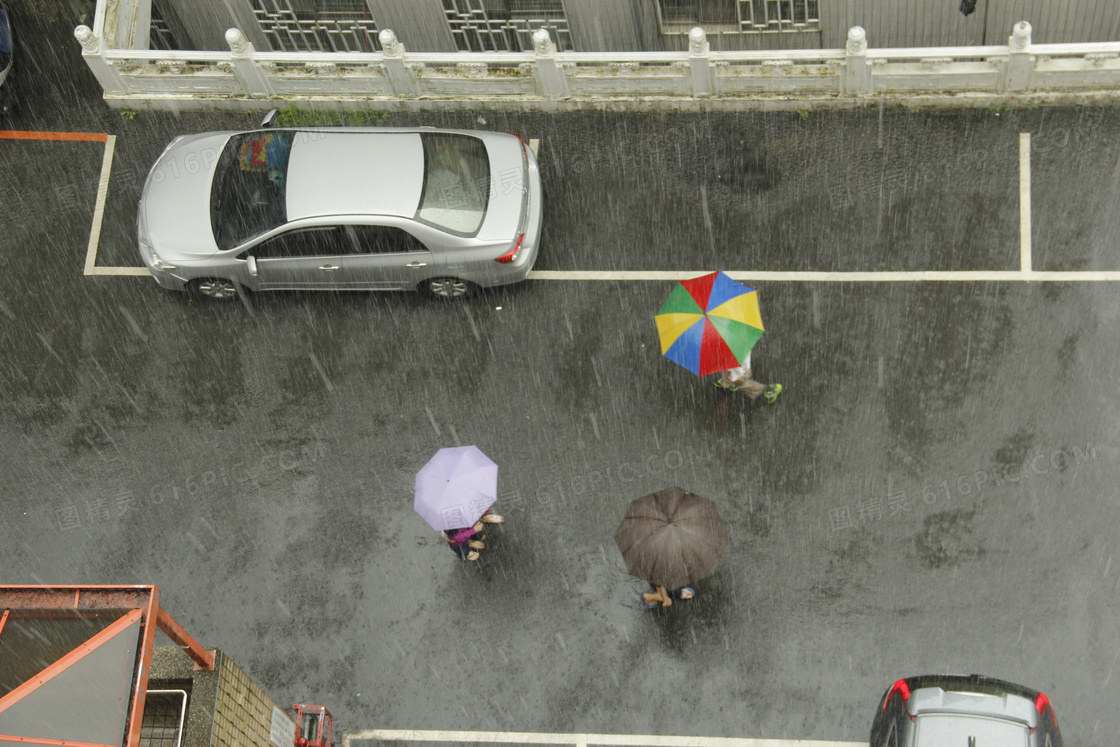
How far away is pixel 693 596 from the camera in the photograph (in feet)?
41.6

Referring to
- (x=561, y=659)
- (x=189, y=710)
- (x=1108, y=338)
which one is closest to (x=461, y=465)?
(x=561, y=659)

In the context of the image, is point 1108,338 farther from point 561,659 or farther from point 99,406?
point 99,406

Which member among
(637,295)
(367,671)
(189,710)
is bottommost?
(189,710)

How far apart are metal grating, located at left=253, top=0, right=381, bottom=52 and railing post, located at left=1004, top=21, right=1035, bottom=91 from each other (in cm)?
849

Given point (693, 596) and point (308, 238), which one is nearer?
point (693, 596)

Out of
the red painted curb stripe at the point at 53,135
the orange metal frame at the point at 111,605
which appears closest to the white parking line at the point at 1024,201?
the orange metal frame at the point at 111,605

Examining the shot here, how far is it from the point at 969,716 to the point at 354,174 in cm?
903

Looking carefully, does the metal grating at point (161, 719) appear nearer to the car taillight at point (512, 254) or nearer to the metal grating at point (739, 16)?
the car taillight at point (512, 254)

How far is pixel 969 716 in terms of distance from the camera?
11.0 meters

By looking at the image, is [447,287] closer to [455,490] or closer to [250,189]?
[250,189]

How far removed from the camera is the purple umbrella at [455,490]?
465 inches

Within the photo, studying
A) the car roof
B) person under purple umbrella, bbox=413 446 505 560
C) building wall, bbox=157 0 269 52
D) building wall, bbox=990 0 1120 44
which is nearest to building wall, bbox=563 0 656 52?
the car roof

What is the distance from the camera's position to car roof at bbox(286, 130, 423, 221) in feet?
45.2

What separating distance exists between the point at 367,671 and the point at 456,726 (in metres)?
1.18
